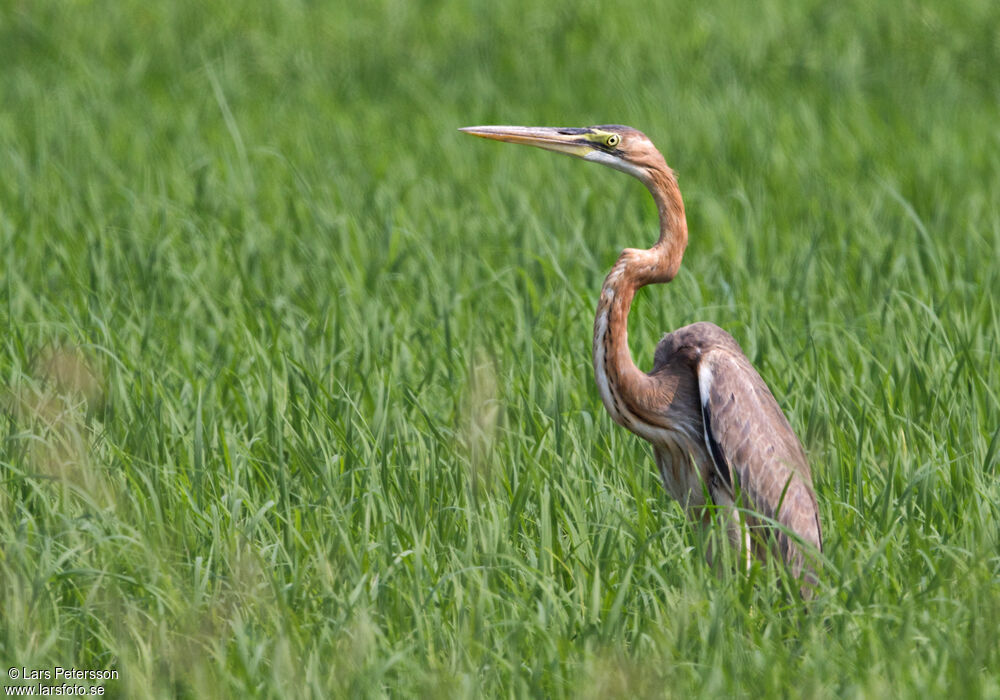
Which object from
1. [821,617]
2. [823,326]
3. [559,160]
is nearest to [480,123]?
[559,160]

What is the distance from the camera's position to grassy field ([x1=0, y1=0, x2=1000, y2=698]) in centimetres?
310

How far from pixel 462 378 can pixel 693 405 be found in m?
1.09

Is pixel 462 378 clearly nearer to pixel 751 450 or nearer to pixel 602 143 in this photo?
pixel 602 143

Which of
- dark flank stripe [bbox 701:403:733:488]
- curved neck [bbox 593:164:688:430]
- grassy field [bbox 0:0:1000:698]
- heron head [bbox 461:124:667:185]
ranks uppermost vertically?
heron head [bbox 461:124:667:185]

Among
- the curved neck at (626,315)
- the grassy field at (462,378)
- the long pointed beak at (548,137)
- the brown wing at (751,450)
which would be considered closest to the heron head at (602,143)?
the long pointed beak at (548,137)

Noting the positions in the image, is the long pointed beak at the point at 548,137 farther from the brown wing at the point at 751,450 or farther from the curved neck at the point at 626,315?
the brown wing at the point at 751,450

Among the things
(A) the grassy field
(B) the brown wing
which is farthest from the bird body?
(A) the grassy field

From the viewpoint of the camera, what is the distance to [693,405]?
152 inches

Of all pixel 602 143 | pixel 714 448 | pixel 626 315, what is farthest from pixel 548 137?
pixel 714 448

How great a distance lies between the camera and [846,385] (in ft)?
15.0

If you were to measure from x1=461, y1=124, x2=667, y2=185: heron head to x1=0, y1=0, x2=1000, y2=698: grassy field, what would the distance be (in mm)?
802

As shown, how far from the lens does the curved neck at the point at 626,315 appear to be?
381 cm

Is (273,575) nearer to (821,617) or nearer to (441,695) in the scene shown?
(441,695)

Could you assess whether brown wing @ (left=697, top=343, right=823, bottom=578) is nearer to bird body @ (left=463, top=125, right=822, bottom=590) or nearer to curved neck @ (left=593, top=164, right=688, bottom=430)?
bird body @ (left=463, top=125, right=822, bottom=590)
